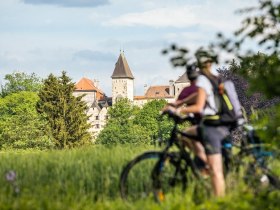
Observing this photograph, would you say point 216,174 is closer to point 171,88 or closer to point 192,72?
point 192,72

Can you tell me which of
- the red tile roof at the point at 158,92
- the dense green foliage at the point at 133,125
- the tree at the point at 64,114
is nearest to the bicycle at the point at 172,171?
the tree at the point at 64,114

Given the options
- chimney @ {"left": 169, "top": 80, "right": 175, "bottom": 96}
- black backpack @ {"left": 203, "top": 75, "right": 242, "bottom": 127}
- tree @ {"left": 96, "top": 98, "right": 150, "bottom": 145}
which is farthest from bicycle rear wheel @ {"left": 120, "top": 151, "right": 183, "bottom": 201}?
chimney @ {"left": 169, "top": 80, "right": 175, "bottom": 96}

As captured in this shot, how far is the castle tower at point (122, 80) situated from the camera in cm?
16225

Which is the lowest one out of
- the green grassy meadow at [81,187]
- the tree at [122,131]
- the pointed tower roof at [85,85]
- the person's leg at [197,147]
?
the green grassy meadow at [81,187]

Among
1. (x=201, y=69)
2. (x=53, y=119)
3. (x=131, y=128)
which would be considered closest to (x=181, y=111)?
(x=201, y=69)

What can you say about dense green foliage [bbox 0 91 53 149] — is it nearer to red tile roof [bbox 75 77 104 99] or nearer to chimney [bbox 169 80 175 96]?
red tile roof [bbox 75 77 104 99]

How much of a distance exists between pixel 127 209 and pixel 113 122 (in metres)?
106

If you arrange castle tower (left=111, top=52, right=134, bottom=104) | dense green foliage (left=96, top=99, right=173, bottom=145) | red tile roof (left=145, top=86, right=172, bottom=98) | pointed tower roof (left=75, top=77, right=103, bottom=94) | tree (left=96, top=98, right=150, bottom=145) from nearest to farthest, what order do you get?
tree (left=96, top=98, right=150, bottom=145), dense green foliage (left=96, top=99, right=173, bottom=145), castle tower (left=111, top=52, right=134, bottom=104), pointed tower roof (left=75, top=77, right=103, bottom=94), red tile roof (left=145, top=86, right=172, bottom=98)

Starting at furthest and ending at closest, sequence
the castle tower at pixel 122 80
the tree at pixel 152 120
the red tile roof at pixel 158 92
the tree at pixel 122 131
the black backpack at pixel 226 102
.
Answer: the red tile roof at pixel 158 92 < the castle tower at pixel 122 80 < the tree at pixel 152 120 < the tree at pixel 122 131 < the black backpack at pixel 226 102

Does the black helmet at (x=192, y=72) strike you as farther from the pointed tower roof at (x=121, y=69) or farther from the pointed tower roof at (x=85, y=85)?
the pointed tower roof at (x=85, y=85)

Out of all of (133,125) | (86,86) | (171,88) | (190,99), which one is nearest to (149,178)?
(190,99)

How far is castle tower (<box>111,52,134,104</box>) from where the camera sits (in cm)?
16225

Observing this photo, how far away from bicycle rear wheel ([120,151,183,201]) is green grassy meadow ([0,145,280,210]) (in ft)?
0.43

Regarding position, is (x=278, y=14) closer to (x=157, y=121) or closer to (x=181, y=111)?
(x=181, y=111)
